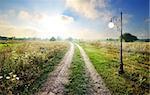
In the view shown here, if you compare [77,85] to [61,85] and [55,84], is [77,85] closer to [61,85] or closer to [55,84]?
[61,85]

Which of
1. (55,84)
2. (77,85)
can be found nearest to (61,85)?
(55,84)

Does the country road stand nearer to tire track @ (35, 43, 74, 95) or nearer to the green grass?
tire track @ (35, 43, 74, 95)

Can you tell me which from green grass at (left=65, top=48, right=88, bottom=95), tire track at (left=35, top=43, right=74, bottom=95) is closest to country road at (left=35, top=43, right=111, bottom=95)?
tire track at (left=35, top=43, right=74, bottom=95)

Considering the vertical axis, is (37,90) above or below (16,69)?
below

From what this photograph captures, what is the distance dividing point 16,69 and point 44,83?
71.1 inches

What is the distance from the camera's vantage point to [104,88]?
8.57 metres

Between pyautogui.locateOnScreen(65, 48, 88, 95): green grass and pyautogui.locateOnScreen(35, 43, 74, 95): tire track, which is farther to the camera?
pyautogui.locateOnScreen(65, 48, 88, 95): green grass

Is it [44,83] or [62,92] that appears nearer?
[62,92]

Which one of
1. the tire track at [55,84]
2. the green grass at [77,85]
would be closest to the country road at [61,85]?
the tire track at [55,84]

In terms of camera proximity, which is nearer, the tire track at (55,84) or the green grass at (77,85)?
the tire track at (55,84)

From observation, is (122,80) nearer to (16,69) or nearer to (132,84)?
(132,84)

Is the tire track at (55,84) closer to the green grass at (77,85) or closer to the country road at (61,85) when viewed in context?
the country road at (61,85)

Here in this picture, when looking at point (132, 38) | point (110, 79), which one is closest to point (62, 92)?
point (110, 79)

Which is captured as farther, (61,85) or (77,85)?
(77,85)
